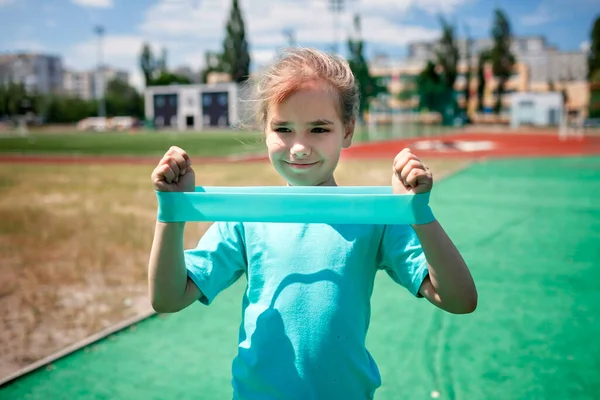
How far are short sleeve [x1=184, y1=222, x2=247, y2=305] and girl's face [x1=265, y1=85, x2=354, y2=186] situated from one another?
0.76ft

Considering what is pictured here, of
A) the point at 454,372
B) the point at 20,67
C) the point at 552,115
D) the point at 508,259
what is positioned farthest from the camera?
the point at 20,67

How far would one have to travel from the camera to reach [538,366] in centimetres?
302

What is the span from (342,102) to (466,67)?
70.0 meters

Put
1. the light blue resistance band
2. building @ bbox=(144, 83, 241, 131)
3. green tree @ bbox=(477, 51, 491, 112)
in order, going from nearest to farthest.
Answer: the light blue resistance band < green tree @ bbox=(477, 51, 491, 112) < building @ bbox=(144, 83, 241, 131)

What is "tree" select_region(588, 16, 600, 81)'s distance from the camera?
199 ft

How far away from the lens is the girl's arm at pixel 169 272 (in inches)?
51.5

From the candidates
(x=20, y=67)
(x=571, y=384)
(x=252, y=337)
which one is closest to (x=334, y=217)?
(x=252, y=337)

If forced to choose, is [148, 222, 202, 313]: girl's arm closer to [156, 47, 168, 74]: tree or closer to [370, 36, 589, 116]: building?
[370, 36, 589, 116]: building

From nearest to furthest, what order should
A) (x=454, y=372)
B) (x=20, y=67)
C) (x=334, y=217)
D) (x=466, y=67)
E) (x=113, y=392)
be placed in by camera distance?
1. (x=334, y=217)
2. (x=113, y=392)
3. (x=454, y=372)
4. (x=466, y=67)
5. (x=20, y=67)

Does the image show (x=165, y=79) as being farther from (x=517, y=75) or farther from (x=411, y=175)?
(x=411, y=175)

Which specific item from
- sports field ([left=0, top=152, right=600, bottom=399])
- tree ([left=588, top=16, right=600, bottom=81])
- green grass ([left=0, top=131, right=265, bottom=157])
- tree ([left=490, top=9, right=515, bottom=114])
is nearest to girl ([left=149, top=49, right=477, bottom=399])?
sports field ([left=0, top=152, right=600, bottom=399])

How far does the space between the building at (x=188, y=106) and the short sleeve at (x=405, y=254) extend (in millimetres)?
76949

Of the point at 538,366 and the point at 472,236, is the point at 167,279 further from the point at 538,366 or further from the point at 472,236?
the point at 472,236

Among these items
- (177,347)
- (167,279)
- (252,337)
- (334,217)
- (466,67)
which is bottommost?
(177,347)
